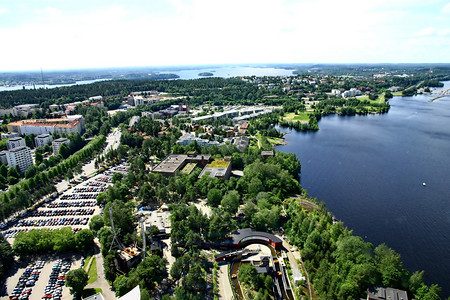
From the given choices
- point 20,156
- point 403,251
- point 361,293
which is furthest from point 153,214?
point 20,156

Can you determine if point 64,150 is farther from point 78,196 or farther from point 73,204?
point 73,204

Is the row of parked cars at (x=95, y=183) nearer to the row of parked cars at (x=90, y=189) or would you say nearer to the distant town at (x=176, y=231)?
the distant town at (x=176, y=231)

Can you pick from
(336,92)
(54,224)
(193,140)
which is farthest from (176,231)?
(336,92)

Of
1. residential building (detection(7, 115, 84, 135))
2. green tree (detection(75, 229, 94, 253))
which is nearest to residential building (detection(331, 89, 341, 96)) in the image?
residential building (detection(7, 115, 84, 135))

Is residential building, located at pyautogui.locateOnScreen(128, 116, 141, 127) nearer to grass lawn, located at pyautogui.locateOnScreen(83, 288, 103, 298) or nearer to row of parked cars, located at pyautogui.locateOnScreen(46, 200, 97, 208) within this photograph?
row of parked cars, located at pyautogui.locateOnScreen(46, 200, 97, 208)

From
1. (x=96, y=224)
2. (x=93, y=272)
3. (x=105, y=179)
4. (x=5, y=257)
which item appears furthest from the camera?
(x=105, y=179)

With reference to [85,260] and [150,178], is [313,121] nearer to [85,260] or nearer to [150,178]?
[150,178]

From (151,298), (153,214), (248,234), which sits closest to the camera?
(151,298)
